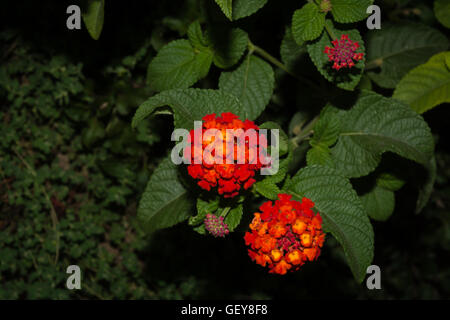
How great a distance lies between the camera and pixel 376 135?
148cm

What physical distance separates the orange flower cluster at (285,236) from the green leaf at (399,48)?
858mm

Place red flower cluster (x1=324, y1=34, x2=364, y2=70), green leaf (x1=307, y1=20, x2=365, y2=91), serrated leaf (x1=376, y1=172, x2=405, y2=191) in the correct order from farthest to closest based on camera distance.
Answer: serrated leaf (x1=376, y1=172, x2=405, y2=191) < green leaf (x1=307, y1=20, x2=365, y2=91) < red flower cluster (x1=324, y1=34, x2=364, y2=70)

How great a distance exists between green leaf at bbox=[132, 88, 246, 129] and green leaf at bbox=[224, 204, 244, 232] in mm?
290

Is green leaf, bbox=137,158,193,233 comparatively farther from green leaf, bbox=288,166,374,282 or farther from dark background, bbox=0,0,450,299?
dark background, bbox=0,0,450,299

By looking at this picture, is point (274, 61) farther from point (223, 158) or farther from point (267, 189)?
point (223, 158)

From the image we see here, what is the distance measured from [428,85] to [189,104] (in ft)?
2.94

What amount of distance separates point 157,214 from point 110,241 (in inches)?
42.6

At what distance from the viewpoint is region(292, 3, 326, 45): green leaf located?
4.31 ft

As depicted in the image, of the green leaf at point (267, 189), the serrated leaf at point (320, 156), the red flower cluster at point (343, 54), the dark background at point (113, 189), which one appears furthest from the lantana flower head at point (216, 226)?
the dark background at point (113, 189)

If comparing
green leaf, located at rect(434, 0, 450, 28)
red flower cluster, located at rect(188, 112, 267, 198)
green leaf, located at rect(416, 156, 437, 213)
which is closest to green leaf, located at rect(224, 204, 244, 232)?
red flower cluster, located at rect(188, 112, 267, 198)

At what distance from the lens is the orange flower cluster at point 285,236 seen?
1140mm

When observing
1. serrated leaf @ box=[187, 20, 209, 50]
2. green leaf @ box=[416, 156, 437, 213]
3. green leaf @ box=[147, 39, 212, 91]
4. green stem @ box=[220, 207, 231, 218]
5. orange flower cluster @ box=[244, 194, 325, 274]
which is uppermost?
serrated leaf @ box=[187, 20, 209, 50]

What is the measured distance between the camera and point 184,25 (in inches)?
74.2

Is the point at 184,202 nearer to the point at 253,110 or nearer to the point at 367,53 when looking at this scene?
the point at 253,110
